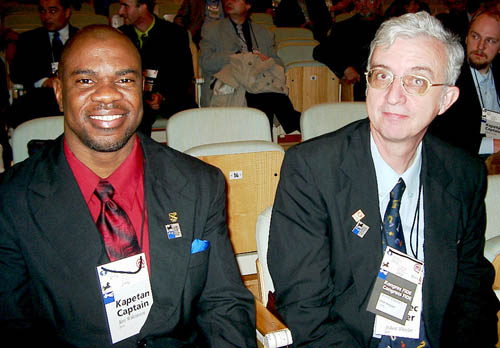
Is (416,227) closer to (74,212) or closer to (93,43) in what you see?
(74,212)

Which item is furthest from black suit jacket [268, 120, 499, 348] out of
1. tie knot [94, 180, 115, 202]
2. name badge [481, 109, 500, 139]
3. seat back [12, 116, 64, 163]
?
name badge [481, 109, 500, 139]

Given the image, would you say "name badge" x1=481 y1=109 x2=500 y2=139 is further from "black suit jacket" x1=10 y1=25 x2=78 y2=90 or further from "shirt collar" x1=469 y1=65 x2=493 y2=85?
"black suit jacket" x1=10 y1=25 x2=78 y2=90

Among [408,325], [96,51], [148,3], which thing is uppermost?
[148,3]

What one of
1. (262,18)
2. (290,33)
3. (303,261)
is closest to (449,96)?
(303,261)

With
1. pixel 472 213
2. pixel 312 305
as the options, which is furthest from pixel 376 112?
pixel 312 305

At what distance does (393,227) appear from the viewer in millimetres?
1685

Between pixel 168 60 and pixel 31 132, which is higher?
pixel 168 60

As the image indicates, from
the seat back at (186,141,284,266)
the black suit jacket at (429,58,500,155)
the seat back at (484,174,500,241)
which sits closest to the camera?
the seat back at (484,174,500,241)

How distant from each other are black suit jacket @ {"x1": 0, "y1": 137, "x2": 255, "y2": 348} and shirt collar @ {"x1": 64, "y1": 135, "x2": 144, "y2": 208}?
1.5 inches

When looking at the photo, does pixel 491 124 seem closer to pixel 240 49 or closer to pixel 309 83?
pixel 309 83

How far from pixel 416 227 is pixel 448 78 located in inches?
21.7

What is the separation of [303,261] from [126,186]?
667 millimetres

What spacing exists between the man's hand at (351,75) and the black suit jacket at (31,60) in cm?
302

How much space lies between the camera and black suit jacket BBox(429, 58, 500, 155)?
125 inches
